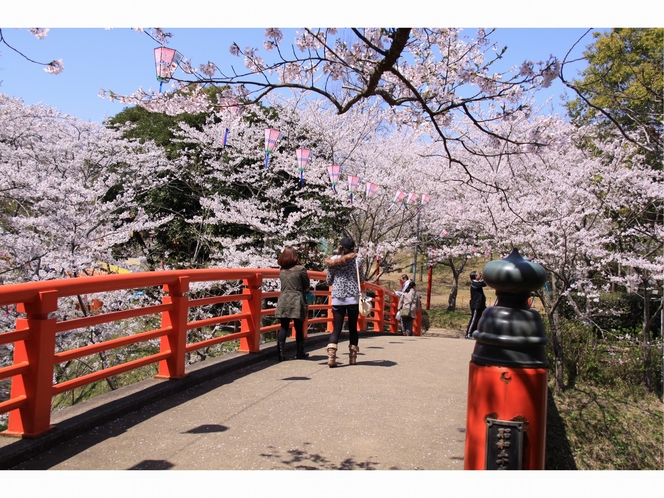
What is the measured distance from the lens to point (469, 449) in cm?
267

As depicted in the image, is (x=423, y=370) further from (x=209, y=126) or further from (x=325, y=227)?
(x=209, y=126)

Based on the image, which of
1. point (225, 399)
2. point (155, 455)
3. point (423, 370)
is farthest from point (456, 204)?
point (155, 455)

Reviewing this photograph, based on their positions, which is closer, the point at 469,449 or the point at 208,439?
the point at 469,449

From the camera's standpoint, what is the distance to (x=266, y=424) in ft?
15.1

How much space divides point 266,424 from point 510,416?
2.54 m

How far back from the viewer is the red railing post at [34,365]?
371 cm

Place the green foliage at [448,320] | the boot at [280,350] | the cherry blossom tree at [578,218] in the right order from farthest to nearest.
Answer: the green foliage at [448,320], the cherry blossom tree at [578,218], the boot at [280,350]

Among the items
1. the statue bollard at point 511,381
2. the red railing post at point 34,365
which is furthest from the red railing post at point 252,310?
the statue bollard at point 511,381

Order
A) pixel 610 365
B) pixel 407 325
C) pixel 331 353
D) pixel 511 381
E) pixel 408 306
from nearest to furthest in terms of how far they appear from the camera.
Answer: pixel 511 381 → pixel 331 353 → pixel 610 365 → pixel 408 306 → pixel 407 325

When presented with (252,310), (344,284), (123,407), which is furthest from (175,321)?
(344,284)

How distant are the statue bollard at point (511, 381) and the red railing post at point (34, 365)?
273cm

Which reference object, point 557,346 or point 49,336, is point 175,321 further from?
point 557,346

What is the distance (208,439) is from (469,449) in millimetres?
2170

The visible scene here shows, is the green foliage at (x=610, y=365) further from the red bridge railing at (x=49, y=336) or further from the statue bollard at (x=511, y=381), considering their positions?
the statue bollard at (x=511, y=381)
